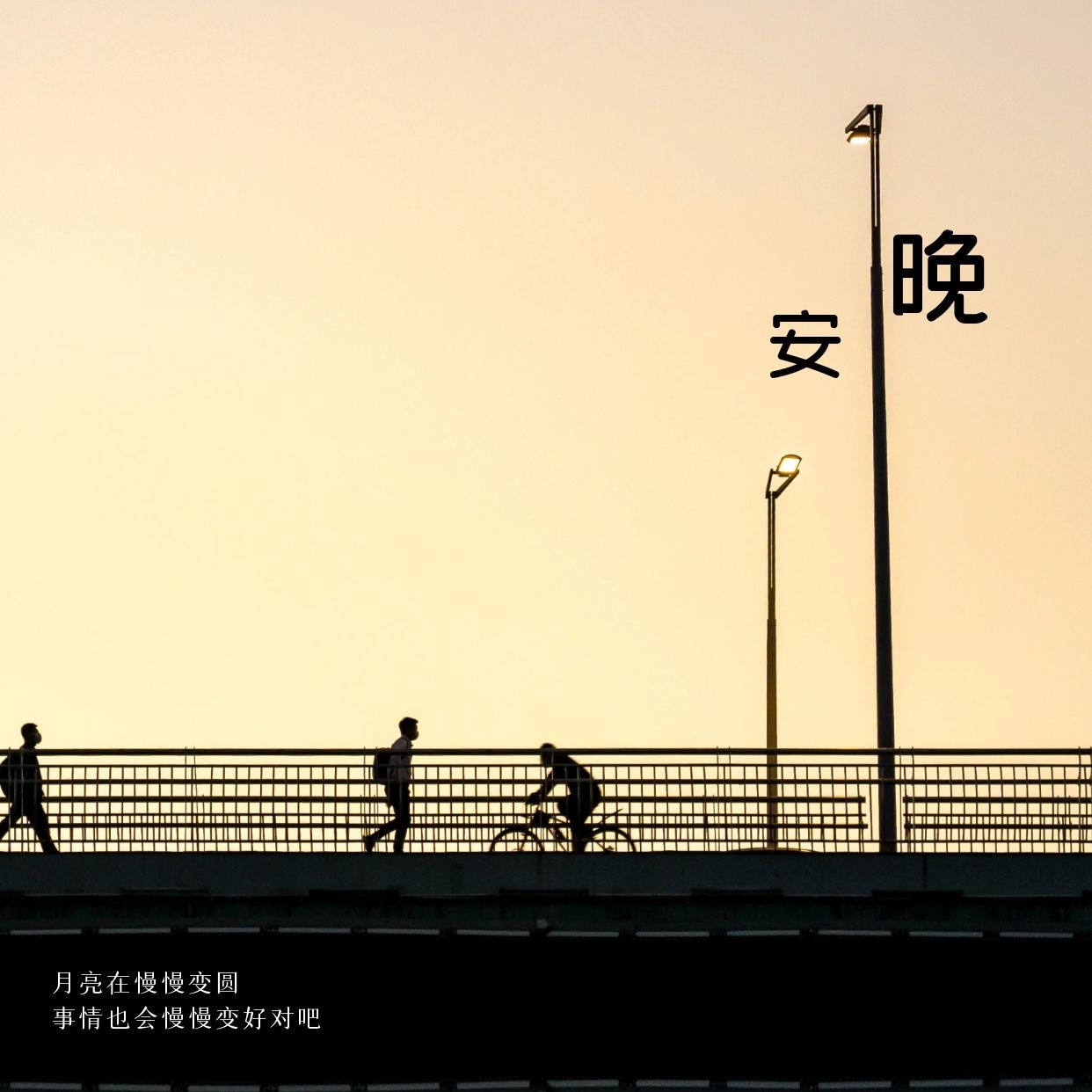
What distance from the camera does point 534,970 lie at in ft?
94.1

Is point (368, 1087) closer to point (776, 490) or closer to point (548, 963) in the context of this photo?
point (548, 963)

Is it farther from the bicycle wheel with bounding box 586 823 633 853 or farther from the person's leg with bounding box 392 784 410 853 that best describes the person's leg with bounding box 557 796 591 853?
the person's leg with bounding box 392 784 410 853

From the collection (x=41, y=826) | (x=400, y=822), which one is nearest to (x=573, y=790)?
(x=400, y=822)

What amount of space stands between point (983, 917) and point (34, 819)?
9.44 metres

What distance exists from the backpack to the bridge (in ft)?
0.63

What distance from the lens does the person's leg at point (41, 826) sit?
2991 centimetres

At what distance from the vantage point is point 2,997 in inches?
1114

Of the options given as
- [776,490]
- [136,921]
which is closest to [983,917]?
[136,921]

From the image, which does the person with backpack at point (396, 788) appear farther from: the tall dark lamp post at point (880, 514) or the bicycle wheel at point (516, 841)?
the tall dark lamp post at point (880, 514)

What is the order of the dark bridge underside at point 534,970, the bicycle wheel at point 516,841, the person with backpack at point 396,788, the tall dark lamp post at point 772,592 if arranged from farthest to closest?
the tall dark lamp post at point 772,592
the bicycle wheel at point 516,841
the person with backpack at point 396,788
the dark bridge underside at point 534,970

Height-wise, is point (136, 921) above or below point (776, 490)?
below

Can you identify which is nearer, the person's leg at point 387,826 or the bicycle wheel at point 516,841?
the person's leg at point 387,826

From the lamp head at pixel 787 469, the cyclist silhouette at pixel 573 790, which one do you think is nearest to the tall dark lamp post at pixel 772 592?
the lamp head at pixel 787 469

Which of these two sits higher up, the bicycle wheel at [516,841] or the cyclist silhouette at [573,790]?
the cyclist silhouette at [573,790]
